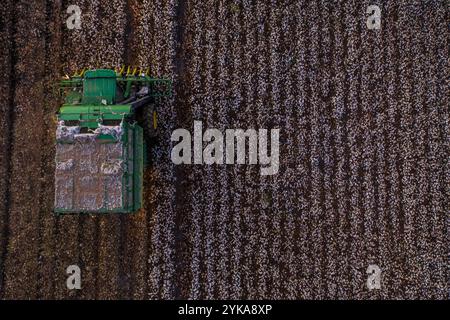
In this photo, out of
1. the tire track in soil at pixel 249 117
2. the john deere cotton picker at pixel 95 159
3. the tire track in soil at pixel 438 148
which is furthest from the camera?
the tire track in soil at pixel 249 117

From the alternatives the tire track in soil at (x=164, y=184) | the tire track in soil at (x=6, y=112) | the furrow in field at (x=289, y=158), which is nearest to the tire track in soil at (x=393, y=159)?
the furrow in field at (x=289, y=158)

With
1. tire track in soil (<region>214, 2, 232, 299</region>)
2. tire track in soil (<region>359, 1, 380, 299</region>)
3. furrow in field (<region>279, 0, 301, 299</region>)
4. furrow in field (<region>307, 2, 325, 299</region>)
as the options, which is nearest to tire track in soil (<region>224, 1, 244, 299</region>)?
tire track in soil (<region>214, 2, 232, 299</region>)

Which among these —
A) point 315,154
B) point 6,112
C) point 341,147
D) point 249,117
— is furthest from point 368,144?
point 6,112

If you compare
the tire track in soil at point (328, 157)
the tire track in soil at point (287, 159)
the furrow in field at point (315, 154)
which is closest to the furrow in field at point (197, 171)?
the tire track in soil at point (287, 159)

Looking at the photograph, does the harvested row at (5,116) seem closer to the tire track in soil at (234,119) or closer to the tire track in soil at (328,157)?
the tire track in soil at (234,119)

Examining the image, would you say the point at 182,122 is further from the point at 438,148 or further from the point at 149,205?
the point at 438,148

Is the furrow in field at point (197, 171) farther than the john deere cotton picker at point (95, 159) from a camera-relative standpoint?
Yes

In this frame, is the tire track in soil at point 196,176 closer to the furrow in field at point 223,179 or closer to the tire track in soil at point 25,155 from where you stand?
the furrow in field at point 223,179

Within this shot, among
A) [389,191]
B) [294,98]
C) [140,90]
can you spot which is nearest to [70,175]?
[140,90]

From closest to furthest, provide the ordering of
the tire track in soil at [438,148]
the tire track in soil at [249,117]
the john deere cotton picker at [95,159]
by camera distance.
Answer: the john deere cotton picker at [95,159] < the tire track in soil at [438,148] < the tire track in soil at [249,117]
